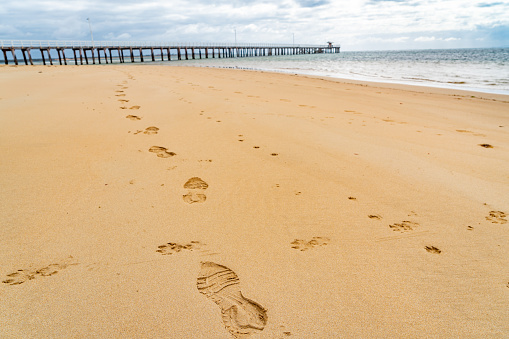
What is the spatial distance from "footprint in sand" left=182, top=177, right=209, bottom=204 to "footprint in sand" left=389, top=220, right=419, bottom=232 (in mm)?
1461

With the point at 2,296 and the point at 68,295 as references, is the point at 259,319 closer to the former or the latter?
the point at 68,295

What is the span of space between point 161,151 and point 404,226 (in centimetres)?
253

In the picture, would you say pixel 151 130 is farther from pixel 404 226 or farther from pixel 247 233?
pixel 404 226

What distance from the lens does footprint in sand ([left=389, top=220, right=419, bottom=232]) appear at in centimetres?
207

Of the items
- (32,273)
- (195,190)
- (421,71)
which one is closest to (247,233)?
(195,190)

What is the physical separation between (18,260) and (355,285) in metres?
1.91

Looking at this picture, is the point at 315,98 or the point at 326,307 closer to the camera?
the point at 326,307

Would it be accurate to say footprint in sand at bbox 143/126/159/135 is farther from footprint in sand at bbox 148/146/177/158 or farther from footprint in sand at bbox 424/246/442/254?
footprint in sand at bbox 424/246/442/254

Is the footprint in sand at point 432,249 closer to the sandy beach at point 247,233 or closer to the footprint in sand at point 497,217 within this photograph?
the sandy beach at point 247,233

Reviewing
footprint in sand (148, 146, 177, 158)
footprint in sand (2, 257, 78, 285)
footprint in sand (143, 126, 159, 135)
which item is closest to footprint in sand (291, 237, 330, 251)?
footprint in sand (2, 257, 78, 285)

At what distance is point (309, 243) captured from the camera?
6.31 feet

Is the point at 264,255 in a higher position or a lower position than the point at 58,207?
lower

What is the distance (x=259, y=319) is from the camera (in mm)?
1405

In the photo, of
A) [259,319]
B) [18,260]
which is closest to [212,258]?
[259,319]
